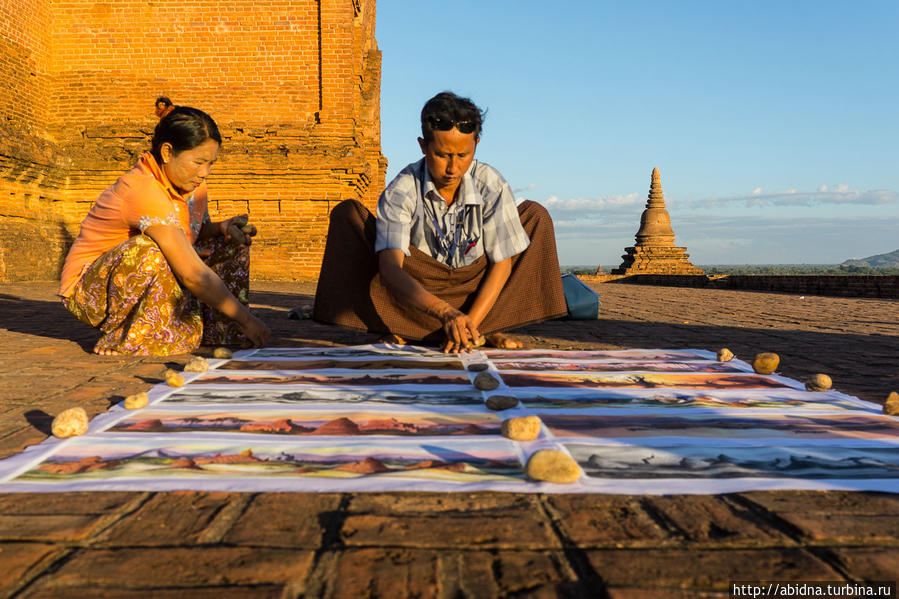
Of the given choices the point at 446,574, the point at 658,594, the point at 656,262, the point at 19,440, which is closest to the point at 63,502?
the point at 19,440

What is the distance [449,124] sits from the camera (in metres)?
2.84

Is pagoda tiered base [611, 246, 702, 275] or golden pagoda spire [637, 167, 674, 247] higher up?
golden pagoda spire [637, 167, 674, 247]

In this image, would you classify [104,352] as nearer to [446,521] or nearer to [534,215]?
[534,215]

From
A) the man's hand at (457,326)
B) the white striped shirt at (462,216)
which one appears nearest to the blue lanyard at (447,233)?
the white striped shirt at (462,216)

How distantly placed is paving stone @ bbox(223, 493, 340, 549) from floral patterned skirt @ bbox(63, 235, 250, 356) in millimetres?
2144

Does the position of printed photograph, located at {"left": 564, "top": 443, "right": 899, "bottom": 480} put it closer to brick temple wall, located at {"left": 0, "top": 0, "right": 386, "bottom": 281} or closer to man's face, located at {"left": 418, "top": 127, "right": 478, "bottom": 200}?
man's face, located at {"left": 418, "top": 127, "right": 478, "bottom": 200}

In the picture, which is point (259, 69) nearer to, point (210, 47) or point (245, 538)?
point (210, 47)

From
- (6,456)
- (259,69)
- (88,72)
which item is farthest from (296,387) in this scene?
(88,72)

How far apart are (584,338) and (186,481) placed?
9.85 ft

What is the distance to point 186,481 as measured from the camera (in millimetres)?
1252

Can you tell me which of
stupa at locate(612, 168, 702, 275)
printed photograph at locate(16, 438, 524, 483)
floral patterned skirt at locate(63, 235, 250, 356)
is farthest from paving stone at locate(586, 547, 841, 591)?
stupa at locate(612, 168, 702, 275)

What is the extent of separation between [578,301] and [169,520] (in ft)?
14.3

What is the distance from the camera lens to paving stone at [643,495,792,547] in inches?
40.1

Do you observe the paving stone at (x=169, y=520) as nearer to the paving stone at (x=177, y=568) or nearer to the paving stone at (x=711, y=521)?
the paving stone at (x=177, y=568)
